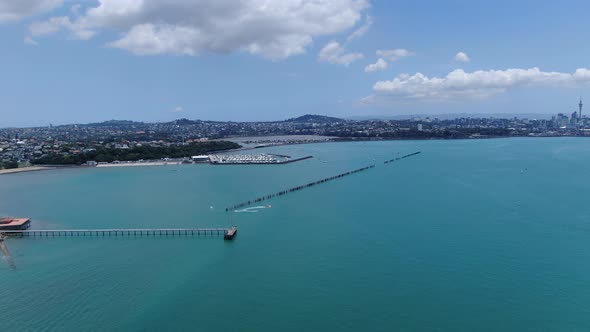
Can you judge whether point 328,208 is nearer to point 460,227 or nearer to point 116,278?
point 460,227

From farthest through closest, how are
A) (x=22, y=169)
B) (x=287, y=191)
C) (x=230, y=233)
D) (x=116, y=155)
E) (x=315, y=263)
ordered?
(x=116, y=155) → (x=22, y=169) → (x=287, y=191) → (x=230, y=233) → (x=315, y=263)

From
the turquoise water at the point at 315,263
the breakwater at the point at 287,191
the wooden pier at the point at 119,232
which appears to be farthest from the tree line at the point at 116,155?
the wooden pier at the point at 119,232

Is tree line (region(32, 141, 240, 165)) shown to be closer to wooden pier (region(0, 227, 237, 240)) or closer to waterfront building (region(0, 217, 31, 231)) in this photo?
waterfront building (region(0, 217, 31, 231))

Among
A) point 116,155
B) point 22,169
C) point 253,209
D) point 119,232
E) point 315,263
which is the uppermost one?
point 116,155

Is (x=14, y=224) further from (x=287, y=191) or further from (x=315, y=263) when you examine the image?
(x=287, y=191)

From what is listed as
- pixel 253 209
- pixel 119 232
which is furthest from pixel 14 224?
pixel 253 209

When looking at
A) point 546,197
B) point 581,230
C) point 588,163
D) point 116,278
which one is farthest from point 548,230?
point 588,163

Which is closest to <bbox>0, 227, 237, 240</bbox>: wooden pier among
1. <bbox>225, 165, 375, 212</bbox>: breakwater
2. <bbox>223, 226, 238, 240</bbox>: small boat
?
<bbox>223, 226, 238, 240</bbox>: small boat

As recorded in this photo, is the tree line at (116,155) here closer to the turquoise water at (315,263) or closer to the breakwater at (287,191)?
the turquoise water at (315,263)

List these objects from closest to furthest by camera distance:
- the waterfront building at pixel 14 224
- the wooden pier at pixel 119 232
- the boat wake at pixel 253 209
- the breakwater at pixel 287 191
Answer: the wooden pier at pixel 119 232 → the waterfront building at pixel 14 224 → the boat wake at pixel 253 209 → the breakwater at pixel 287 191
